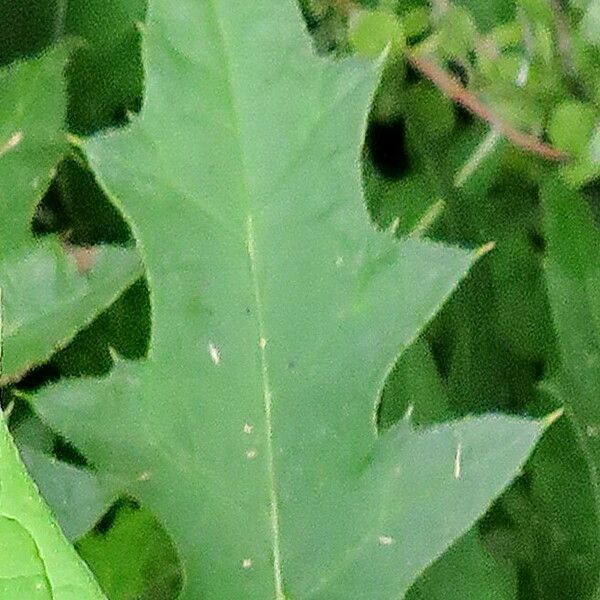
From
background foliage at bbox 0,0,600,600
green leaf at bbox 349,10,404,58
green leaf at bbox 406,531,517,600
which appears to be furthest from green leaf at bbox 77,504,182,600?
green leaf at bbox 349,10,404,58

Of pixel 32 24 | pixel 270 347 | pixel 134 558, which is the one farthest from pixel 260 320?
pixel 32 24

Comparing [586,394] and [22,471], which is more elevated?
[22,471]

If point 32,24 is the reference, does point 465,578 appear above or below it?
below

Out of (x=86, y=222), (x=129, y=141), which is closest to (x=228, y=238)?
(x=129, y=141)

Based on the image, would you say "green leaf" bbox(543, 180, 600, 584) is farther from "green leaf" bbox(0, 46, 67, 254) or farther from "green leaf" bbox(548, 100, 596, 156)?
"green leaf" bbox(0, 46, 67, 254)

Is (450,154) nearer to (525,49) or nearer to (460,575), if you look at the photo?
(525,49)

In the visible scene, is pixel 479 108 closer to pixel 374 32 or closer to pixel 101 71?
pixel 374 32

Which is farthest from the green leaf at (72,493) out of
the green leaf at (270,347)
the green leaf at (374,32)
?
the green leaf at (374,32)
